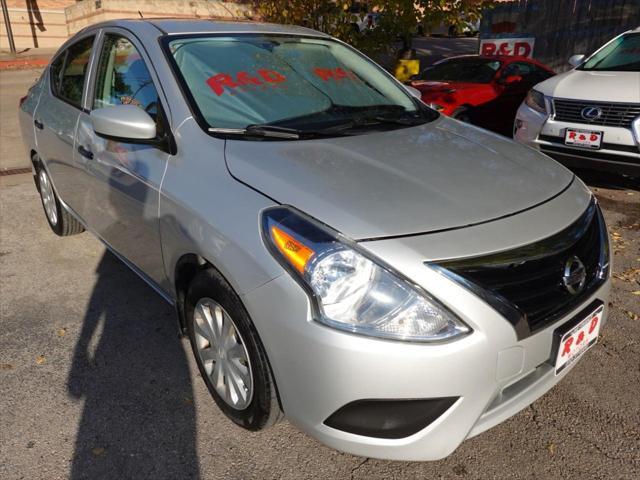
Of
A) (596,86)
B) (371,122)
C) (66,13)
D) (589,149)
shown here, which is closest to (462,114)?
(596,86)

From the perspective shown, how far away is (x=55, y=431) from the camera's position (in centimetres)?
236

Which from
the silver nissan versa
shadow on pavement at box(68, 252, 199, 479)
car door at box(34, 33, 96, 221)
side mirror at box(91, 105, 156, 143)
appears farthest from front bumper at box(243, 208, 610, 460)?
car door at box(34, 33, 96, 221)

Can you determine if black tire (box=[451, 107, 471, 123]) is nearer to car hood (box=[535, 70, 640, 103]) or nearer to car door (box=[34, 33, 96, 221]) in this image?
car hood (box=[535, 70, 640, 103])

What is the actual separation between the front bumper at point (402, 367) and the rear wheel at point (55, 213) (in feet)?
9.50

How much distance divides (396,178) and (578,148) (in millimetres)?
3538

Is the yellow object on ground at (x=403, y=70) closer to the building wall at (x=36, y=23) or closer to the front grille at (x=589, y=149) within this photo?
the front grille at (x=589, y=149)

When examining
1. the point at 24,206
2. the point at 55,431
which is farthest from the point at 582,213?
the point at 24,206

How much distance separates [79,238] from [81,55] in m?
1.56

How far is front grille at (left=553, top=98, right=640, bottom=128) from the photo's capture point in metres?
4.73

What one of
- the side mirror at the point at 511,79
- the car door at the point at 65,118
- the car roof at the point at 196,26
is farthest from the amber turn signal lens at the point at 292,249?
the side mirror at the point at 511,79

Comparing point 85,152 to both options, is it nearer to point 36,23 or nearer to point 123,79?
point 123,79

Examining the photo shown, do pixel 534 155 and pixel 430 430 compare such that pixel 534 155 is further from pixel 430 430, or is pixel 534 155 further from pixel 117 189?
pixel 117 189

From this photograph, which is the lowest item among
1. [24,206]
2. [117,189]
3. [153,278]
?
[24,206]

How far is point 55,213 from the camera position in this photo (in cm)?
430
